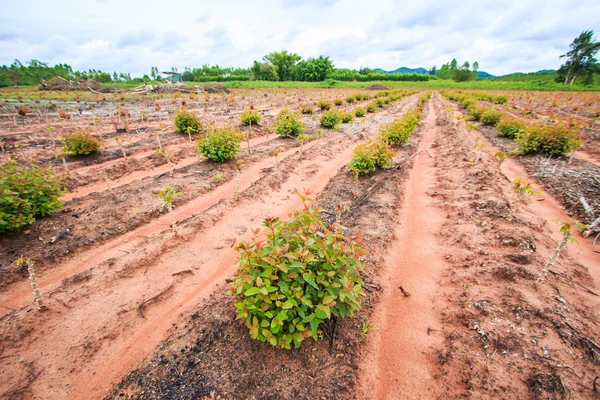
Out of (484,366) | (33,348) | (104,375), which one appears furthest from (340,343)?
(33,348)

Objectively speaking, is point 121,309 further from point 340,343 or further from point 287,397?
point 340,343

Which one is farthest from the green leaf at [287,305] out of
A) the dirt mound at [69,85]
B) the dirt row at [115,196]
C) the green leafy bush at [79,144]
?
the dirt mound at [69,85]

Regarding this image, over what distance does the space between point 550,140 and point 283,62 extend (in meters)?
82.4

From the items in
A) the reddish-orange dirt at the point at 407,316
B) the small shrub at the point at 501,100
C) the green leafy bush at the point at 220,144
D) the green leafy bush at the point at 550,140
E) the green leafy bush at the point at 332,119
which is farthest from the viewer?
the small shrub at the point at 501,100

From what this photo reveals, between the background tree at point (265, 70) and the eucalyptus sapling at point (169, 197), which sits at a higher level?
the background tree at point (265, 70)

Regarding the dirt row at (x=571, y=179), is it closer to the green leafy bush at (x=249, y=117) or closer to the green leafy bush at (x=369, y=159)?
the green leafy bush at (x=369, y=159)

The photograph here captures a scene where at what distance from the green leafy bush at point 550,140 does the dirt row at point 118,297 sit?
926 centimetres

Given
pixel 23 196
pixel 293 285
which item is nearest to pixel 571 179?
pixel 293 285

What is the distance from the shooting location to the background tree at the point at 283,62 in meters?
78.0

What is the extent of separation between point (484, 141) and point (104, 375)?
1527 centimetres

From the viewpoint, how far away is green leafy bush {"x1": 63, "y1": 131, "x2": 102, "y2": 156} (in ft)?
27.7

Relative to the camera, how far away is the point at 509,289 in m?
3.34

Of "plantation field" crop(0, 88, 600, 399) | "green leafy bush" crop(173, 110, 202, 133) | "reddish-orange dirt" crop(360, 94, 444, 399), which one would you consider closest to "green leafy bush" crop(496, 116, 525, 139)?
"plantation field" crop(0, 88, 600, 399)

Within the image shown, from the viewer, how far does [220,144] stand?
841cm
